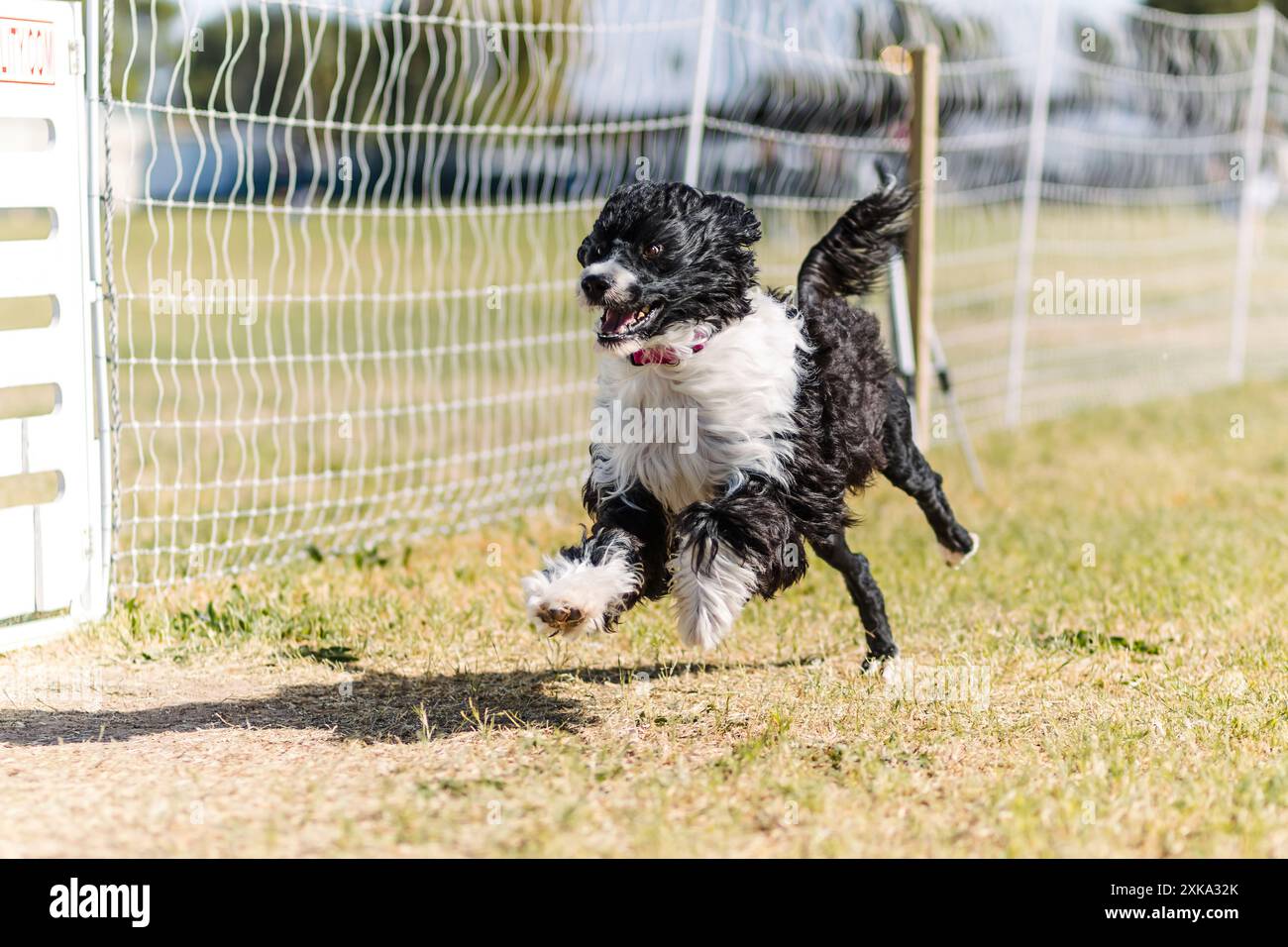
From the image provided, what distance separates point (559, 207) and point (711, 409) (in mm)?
3329

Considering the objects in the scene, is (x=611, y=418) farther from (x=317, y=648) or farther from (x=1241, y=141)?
(x=1241, y=141)

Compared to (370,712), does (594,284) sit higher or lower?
higher

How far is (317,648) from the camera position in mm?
4945

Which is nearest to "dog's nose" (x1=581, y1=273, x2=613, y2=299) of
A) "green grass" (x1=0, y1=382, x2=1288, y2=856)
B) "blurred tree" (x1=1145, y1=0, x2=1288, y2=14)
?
"green grass" (x1=0, y1=382, x2=1288, y2=856)

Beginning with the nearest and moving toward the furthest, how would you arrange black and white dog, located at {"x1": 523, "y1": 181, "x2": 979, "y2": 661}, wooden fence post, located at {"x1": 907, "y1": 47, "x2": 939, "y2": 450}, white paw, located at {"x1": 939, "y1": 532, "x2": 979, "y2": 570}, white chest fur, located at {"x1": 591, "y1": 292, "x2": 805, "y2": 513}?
black and white dog, located at {"x1": 523, "y1": 181, "x2": 979, "y2": 661} → white chest fur, located at {"x1": 591, "y1": 292, "x2": 805, "y2": 513} → white paw, located at {"x1": 939, "y1": 532, "x2": 979, "y2": 570} → wooden fence post, located at {"x1": 907, "y1": 47, "x2": 939, "y2": 450}

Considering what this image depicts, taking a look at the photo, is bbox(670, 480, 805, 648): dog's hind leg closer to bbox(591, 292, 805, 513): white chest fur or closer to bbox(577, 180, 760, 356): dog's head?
bbox(591, 292, 805, 513): white chest fur

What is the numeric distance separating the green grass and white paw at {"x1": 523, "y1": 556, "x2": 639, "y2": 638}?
13.5 inches

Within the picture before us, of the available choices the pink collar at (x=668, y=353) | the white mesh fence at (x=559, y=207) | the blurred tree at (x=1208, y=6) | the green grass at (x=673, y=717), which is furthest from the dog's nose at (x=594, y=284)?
the blurred tree at (x=1208, y=6)

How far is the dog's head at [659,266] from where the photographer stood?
12.3 ft

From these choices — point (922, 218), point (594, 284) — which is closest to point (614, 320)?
point (594, 284)

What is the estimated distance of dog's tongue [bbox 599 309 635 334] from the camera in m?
3.78

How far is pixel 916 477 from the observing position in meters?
5.02

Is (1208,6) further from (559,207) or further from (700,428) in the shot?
(700,428)

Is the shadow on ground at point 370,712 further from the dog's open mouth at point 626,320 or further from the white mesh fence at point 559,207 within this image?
the white mesh fence at point 559,207
